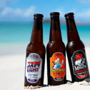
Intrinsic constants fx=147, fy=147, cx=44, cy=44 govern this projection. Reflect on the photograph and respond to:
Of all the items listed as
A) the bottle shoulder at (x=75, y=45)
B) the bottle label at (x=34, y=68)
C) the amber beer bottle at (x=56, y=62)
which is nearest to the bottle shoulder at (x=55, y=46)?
the amber beer bottle at (x=56, y=62)

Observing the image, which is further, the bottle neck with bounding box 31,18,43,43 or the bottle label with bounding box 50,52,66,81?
the bottle neck with bounding box 31,18,43,43

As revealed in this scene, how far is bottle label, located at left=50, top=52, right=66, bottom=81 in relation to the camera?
1.89 m

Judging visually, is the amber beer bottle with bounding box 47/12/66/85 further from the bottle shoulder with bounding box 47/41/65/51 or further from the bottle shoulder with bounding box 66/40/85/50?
the bottle shoulder with bounding box 66/40/85/50

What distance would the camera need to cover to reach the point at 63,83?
6.38 feet

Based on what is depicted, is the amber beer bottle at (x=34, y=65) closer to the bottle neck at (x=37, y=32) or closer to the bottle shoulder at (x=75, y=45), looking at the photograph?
the bottle neck at (x=37, y=32)

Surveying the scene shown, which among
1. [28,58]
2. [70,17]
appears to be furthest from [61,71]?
[70,17]

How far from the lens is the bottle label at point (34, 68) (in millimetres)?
1875

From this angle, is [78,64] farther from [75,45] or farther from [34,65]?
[34,65]

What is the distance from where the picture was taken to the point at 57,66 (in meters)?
1.89

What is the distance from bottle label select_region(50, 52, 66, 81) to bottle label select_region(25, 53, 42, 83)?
157 millimetres

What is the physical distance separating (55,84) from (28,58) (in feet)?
1.60

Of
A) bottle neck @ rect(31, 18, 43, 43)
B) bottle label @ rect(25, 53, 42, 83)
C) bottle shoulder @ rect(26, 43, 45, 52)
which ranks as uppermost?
bottle neck @ rect(31, 18, 43, 43)

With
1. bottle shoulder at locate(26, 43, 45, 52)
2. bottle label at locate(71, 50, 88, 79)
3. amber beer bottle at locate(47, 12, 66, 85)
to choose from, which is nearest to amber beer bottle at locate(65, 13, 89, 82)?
bottle label at locate(71, 50, 88, 79)

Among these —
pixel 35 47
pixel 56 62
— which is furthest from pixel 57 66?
pixel 35 47
